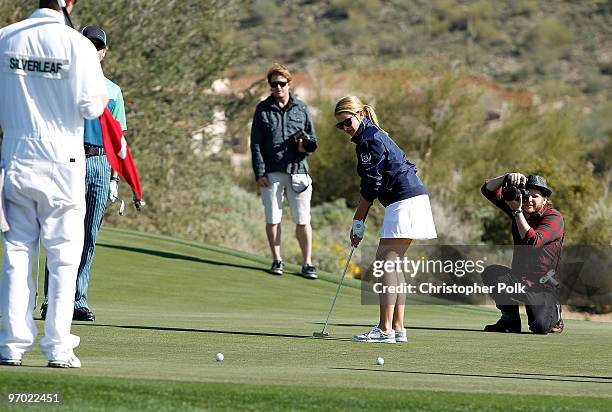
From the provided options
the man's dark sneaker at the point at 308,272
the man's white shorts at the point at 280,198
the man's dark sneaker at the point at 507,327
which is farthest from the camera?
the man's dark sneaker at the point at 308,272

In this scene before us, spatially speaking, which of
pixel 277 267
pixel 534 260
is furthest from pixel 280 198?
pixel 534 260

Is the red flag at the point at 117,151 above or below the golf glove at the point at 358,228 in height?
above

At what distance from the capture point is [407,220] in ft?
31.2

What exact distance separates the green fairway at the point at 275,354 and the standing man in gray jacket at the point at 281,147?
3.52 feet

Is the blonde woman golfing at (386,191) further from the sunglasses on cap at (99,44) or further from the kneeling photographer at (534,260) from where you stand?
the sunglasses on cap at (99,44)

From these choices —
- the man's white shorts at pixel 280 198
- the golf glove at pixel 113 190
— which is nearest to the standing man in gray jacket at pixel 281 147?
the man's white shorts at pixel 280 198

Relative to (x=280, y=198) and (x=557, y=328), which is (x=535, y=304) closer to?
(x=557, y=328)

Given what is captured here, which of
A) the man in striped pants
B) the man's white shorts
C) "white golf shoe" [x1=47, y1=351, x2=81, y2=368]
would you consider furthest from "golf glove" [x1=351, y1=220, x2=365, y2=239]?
the man's white shorts

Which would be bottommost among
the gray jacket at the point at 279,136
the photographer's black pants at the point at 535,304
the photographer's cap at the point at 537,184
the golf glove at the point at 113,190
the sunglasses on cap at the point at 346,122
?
the photographer's black pants at the point at 535,304

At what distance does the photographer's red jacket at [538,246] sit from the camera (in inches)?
434

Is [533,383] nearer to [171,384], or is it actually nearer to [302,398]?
[302,398]

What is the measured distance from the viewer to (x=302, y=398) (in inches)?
231

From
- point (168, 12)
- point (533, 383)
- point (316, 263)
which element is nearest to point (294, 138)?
point (533, 383)

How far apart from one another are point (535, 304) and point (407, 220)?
7.21ft
